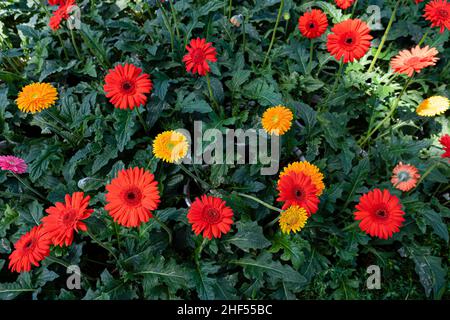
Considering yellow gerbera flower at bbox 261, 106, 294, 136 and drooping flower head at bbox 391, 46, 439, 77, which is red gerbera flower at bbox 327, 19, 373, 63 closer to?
drooping flower head at bbox 391, 46, 439, 77

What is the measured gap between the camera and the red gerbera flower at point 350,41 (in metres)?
Answer: 2.01

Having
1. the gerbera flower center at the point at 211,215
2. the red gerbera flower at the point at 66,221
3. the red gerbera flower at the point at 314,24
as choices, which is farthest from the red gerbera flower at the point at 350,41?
the red gerbera flower at the point at 66,221

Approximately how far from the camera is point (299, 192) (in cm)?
168

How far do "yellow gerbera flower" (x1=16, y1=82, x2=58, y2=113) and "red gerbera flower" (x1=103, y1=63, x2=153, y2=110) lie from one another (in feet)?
1.05

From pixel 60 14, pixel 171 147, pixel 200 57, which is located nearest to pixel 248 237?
pixel 171 147

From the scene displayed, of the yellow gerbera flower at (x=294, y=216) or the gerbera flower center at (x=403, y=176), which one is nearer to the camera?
the yellow gerbera flower at (x=294, y=216)

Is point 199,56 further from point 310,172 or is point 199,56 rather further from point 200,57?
point 310,172

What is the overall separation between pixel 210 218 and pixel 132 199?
0.33 m

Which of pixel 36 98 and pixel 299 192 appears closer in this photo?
pixel 299 192

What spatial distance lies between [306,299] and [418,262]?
624 millimetres

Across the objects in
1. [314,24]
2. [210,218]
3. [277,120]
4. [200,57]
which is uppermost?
[314,24]

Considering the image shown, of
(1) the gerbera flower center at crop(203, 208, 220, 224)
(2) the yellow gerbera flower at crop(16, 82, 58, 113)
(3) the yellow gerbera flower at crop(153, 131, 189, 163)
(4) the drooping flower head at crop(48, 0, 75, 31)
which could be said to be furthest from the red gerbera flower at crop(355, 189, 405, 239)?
(4) the drooping flower head at crop(48, 0, 75, 31)

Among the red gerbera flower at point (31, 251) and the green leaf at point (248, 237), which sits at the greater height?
the green leaf at point (248, 237)

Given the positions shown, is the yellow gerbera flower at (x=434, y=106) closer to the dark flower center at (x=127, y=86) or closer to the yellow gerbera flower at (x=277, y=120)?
the yellow gerbera flower at (x=277, y=120)
